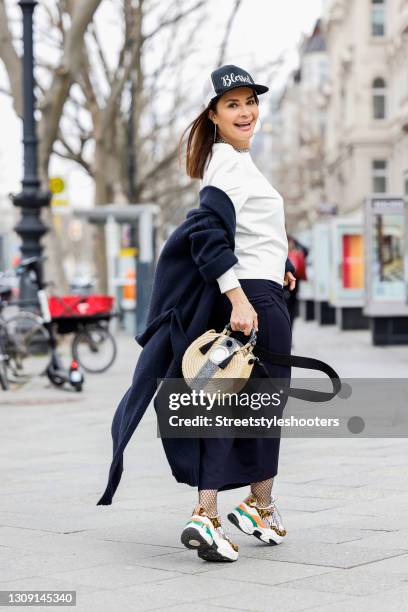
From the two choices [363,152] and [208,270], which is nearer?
[208,270]

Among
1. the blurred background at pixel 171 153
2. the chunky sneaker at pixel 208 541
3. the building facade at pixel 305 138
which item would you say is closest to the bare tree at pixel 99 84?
the blurred background at pixel 171 153

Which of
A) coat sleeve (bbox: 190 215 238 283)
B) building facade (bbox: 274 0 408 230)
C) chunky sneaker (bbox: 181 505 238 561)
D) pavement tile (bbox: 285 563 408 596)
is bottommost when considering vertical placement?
pavement tile (bbox: 285 563 408 596)

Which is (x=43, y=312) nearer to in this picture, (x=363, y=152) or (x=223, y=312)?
(x=223, y=312)

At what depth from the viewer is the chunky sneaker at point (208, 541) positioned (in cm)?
490

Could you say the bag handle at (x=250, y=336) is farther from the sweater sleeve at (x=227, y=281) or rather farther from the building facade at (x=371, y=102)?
the building facade at (x=371, y=102)

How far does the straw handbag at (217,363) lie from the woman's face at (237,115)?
2.60ft

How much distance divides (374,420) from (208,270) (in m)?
4.75

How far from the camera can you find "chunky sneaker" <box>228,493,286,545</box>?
5.20 m

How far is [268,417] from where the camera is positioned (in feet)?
16.7

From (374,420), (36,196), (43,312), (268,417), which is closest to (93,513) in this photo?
(268,417)

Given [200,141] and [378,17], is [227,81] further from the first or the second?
[378,17]

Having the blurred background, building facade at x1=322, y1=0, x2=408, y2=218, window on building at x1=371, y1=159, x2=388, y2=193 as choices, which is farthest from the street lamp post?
window on building at x1=371, y1=159, x2=388, y2=193

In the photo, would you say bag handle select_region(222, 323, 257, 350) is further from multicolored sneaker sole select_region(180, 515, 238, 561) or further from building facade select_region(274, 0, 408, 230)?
building facade select_region(274, 0, 408, 230)

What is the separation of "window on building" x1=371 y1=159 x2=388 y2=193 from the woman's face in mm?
51363
